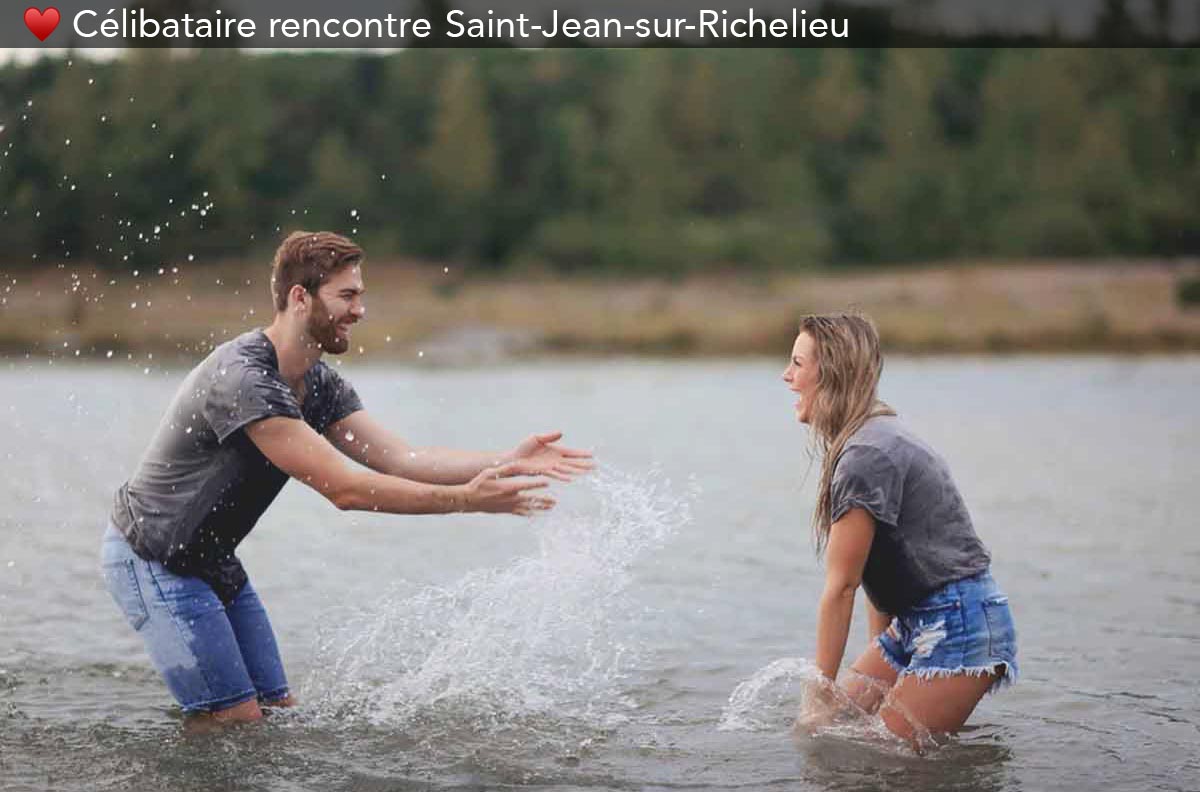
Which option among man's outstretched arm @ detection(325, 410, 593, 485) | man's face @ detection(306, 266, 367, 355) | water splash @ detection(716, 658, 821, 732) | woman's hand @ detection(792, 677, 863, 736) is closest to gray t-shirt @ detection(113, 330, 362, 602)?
man's face @ detection(306, 266, 367, 355)

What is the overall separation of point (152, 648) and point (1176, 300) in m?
50.2

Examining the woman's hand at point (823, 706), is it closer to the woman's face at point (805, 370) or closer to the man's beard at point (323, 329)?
the woman's face at point (805, 370)

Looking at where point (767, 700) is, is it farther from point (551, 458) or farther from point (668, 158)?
point (668, 158)

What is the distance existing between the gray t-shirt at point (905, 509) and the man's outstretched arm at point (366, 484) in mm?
1197

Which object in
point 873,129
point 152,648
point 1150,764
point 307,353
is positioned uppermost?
point 873,129

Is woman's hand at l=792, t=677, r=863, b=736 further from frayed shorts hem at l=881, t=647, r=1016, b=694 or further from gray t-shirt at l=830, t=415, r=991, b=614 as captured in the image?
gray t-shirt at l=830, t=415, r=991, b=614

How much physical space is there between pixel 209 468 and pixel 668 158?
257ft

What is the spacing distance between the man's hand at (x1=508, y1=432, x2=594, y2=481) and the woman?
0.96 metres

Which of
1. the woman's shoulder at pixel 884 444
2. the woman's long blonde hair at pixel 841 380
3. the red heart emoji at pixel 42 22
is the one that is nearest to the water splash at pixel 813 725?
the woman's long blonde hair at pixel 841 380

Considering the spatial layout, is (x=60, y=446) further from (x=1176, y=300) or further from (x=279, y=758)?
(x=1176, y=300)

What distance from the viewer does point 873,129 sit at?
286 ft

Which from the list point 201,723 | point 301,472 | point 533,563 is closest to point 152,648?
point 201,723

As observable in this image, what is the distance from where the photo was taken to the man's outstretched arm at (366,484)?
627 centimetres

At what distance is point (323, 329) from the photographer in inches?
257
